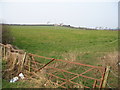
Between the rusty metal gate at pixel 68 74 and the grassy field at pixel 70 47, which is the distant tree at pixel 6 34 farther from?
the rusty metal gate at pixel 68 74

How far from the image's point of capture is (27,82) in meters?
5.13

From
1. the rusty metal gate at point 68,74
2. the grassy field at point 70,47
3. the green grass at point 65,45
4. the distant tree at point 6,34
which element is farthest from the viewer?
the distant tree at point 6,34

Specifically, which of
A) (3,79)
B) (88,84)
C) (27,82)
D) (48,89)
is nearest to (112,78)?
(88,84)

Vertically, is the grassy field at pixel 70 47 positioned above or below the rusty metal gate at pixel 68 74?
above

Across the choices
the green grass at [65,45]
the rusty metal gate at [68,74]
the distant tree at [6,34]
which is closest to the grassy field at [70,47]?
the green grass at [65,45]

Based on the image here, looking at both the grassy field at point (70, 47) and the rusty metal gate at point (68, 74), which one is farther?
the grassy field at point (70, 47)

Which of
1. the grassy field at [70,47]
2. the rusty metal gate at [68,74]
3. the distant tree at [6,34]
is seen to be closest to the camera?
the rusty metal gate at [68,74]

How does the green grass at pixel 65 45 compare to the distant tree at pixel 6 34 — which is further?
the distant tree at pixel 6 34

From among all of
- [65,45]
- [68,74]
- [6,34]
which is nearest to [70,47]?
[65,45]

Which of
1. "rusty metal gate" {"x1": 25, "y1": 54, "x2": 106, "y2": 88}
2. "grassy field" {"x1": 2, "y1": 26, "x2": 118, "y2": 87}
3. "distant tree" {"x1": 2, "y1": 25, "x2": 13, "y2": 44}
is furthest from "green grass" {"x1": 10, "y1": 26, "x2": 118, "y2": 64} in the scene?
"rusty metal gate" {"x1": 25, "y1": 54, "x2": 106, "y2": 88}

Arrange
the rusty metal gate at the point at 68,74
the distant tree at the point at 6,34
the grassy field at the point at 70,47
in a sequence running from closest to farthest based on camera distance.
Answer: the rusty metal gate at the point at 68,74 → the grassy field at the point at 70,47 → the distant tree at the point at 6,34

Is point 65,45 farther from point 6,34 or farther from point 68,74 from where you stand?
point 68,74

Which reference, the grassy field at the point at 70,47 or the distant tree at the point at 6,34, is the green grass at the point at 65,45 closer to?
the grassy field at the point at 70,47

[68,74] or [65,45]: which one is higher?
[65,45]
